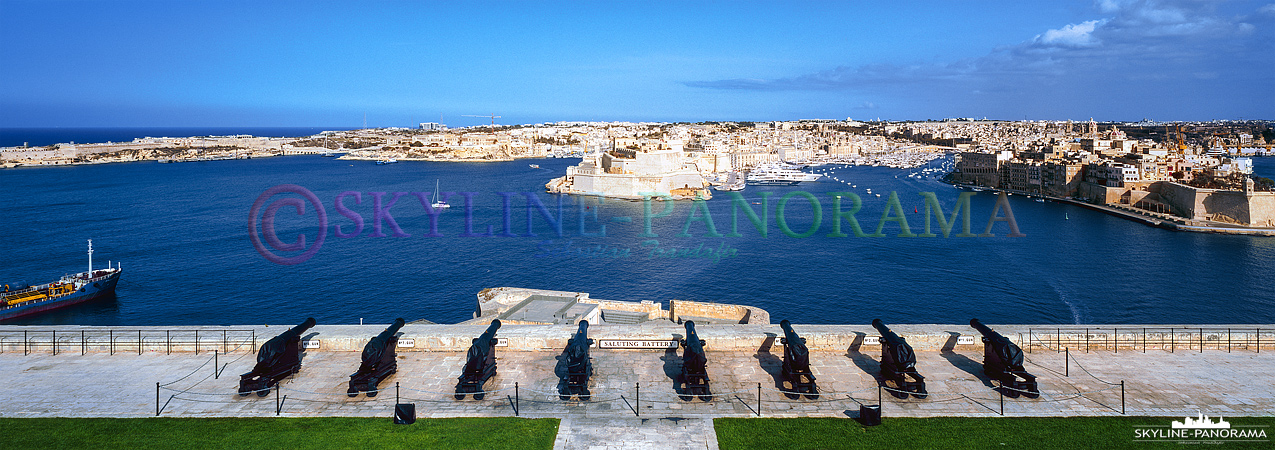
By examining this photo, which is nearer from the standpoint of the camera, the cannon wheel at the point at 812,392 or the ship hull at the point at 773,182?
the cannon wheel at the point at 812,392

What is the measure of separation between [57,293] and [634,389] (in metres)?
15.6

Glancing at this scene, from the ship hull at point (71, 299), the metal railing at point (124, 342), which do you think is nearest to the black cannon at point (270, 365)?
the metal railing at point (124, 342)

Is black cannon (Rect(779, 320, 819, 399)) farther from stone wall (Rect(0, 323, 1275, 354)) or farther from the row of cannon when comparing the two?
stone wall (Rect(0, 323, 1275, 354))

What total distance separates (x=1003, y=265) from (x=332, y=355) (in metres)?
18.4

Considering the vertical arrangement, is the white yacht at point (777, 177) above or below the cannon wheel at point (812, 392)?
above

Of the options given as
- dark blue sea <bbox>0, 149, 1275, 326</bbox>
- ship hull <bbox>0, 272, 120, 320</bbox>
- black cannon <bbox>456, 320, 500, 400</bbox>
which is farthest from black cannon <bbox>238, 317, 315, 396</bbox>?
ship hull <bbox>0, 272, 120, 320</bbox>

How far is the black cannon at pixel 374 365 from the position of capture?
14.9 feet

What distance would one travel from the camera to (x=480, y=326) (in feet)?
19.2

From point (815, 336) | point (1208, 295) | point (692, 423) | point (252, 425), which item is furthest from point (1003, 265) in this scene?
point (252, 425)

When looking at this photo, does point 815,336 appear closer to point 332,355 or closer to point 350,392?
point 350,392

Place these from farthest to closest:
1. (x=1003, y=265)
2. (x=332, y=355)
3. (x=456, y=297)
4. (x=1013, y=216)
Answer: (x=1013, y=216) → (x=1003, y=265) → (x=456, y=297) → (x=332, y=355)

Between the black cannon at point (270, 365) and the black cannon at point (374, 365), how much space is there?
421 mm

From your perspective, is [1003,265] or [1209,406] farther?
[1003,265]

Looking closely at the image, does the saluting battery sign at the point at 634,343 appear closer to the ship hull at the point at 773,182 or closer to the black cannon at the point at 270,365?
the black cannon at the point at 270,365
